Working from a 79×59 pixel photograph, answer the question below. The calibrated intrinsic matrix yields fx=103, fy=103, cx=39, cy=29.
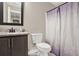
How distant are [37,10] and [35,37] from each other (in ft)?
1.54

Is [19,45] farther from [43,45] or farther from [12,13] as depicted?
[12,13]

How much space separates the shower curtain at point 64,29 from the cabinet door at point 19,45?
42 cm

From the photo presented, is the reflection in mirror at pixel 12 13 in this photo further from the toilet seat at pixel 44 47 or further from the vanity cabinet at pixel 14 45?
the toilet seat at pixel 44 47

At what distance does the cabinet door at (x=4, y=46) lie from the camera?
5.21ft

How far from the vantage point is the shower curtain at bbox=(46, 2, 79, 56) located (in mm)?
1704

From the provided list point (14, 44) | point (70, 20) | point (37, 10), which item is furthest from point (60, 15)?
point (14, 44)

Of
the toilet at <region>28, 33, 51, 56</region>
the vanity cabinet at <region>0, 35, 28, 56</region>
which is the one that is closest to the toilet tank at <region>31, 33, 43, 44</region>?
the toilet at <region>28, 33, 51, 56</region>

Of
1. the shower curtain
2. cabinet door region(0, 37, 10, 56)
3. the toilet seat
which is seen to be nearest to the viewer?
cabinet door region(0, 37, 10, 56)

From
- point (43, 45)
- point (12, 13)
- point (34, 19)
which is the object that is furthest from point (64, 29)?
point (12, 13)

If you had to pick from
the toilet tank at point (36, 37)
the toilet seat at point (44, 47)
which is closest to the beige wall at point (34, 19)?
the toilet tank at point (36, 37)

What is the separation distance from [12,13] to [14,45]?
1.78 ft

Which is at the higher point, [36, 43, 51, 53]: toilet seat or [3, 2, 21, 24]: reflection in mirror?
[3, 2, 21, 24]: reflection in mirror

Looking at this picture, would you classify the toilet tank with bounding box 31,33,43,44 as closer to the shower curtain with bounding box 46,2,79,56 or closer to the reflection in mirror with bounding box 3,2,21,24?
the shower curtain with bounding box 46,2,79,56

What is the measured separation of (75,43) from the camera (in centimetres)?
172
